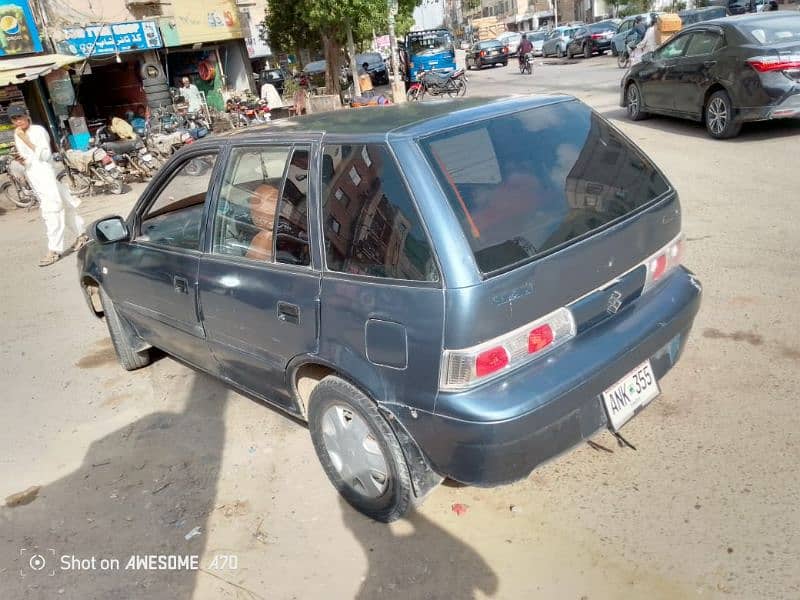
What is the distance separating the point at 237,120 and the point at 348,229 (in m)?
16.9

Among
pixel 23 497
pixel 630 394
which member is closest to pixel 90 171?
pixel 23 497

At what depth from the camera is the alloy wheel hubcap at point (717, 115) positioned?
28.5ft

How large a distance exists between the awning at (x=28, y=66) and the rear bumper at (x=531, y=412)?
15755 millimetres

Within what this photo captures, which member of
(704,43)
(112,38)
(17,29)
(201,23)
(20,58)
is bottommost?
(704,43)

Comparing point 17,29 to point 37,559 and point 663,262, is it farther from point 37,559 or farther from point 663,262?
point 663,262

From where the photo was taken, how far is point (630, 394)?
2664 mm

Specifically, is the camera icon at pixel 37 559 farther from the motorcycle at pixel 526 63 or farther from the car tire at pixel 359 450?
the motorcycle at pixel 526 63

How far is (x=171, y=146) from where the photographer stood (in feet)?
44.7

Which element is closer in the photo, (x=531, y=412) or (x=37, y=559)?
(x=531, y=412)

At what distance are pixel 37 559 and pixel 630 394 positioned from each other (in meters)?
2.90

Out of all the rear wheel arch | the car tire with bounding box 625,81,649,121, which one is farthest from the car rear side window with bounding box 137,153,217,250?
the car tire with bounding box 625,81,649,121

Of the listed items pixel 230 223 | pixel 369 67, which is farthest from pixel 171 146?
pixel 369 67

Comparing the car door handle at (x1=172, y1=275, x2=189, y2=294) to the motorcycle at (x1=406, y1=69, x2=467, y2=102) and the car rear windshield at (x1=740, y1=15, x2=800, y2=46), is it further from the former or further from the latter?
the motorcycle at (x1=406, y1=69, x2=467, y2=102)

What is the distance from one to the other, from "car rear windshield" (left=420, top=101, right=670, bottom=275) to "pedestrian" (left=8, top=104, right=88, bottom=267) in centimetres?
704
